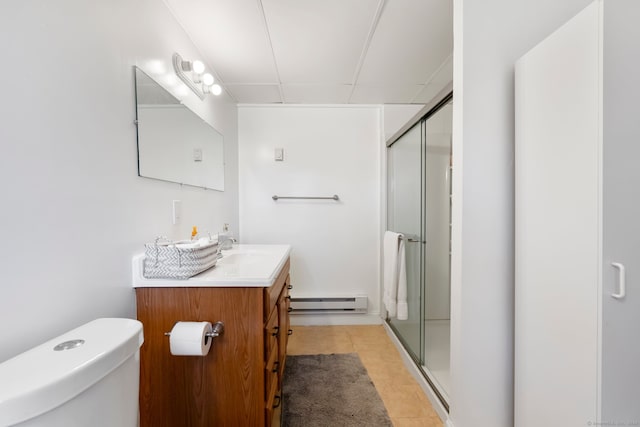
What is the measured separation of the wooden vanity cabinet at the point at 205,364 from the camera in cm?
96

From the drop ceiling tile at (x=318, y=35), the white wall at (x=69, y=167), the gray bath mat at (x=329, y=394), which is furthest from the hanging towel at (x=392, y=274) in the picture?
the white wall at (x=69, y=167)

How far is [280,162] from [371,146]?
2.95 feet

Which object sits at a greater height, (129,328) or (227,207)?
(227,207)

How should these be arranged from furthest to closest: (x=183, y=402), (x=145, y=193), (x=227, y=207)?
(x=227, y=207) → (x=145, y=193) → (x=183, y=402)

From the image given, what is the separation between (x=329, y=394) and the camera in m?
1.50

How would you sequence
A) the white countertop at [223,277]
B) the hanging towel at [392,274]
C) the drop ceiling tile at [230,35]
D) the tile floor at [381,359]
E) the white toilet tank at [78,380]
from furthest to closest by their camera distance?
the hanging towel at [392,274] → the tile floor at [381,359] → the drop ceiling tile at [230,35] → the white countertop at [223,277] → the white toilet tank at [78,380]

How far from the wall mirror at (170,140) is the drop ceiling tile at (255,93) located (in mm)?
536

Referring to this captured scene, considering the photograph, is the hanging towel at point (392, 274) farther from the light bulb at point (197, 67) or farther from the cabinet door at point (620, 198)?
the light bulb at point (197, 67)

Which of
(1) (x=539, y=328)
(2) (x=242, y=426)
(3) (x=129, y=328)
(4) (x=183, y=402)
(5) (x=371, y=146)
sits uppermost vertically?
(5) (x=371, y=146)

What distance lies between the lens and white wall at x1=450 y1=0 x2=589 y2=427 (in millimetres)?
1051

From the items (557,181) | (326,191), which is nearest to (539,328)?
(557,181)

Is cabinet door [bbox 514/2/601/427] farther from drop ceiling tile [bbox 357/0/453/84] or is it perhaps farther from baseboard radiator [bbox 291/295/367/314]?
baseboard radiator [bbox 291/295/367/314]

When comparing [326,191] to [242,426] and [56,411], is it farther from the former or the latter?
[56,411]

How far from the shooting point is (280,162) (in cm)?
241
